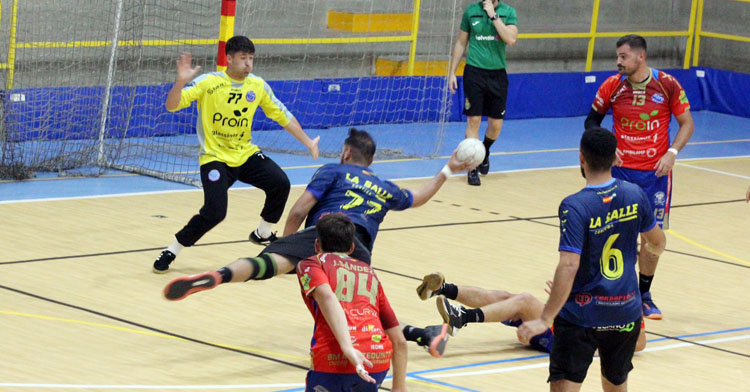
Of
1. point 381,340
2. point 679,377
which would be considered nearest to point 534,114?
point 679,377

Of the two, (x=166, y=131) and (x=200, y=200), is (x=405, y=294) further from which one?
(x=166, y=131)

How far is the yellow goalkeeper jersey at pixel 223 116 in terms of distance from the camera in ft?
32.7

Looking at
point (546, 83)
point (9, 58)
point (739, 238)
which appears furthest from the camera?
point (546, 83)

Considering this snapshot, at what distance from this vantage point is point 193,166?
14852 mm

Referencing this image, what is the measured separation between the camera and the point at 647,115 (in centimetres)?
983

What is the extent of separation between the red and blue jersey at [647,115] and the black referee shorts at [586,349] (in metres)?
3.66

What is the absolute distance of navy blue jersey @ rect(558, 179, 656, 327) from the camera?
6148 mm

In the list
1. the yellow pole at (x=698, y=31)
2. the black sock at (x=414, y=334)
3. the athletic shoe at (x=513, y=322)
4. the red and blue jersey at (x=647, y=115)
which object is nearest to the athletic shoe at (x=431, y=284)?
the black sock at (x=414, y=334)

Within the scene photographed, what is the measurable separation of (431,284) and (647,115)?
2.96m

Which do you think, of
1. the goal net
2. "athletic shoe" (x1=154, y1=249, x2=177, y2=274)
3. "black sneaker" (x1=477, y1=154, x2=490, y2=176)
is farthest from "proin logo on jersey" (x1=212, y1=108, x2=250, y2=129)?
"black sneaker" (x1=477, y1=154, x2=490, y2=176)

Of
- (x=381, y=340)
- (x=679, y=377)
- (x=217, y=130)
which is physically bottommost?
(x=679, y=377)

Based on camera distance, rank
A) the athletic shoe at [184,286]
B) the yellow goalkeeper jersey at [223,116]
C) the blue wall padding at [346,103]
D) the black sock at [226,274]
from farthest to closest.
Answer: the blue wall padding at [346,103] → the yellow goalkeeper jersey at [223,116] → the black sock at [226,274] → the athletic shoe at [184,286]

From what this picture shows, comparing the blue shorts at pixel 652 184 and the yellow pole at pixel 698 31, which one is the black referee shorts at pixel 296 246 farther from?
the yellow pole at pixel 698 31

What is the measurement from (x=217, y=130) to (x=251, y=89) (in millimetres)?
477
